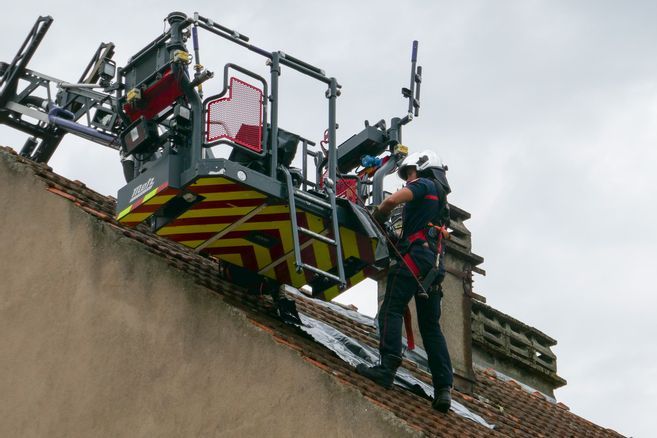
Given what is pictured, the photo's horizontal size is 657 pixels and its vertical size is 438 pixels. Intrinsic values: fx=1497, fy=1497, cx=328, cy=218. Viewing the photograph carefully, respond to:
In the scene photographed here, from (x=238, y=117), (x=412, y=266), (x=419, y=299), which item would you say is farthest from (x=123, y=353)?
(x=419, y=299)

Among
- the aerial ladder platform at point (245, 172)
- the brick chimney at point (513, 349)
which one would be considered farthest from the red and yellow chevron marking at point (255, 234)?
the brick chimney at point (513, 349)

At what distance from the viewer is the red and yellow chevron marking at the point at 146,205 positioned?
12602 mm

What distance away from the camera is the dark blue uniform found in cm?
1307

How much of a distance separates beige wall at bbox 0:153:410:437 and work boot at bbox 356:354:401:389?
165 centimetres

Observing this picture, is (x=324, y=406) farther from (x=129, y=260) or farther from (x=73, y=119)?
(x=73, y=119)

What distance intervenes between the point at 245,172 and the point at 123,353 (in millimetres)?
1804

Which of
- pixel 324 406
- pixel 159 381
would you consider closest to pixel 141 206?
pixel 159 381

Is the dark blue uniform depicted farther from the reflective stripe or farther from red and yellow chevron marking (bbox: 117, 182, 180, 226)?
red and yellow chevron marking (bbox: 117, 182, 180, 226)

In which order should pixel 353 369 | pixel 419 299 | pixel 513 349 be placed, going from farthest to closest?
pixel 513 349 < pixel 419 299 < pixel 353 369

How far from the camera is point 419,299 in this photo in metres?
13.5

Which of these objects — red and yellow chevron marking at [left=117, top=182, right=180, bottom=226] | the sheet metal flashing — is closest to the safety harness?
the sheet metal flashing

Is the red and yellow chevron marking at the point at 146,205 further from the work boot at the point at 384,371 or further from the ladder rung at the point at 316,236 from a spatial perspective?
the work boot at the point at 384,371

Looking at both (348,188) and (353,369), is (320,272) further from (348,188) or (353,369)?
(348,188)

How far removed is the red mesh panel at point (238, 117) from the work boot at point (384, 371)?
2.12 metres
